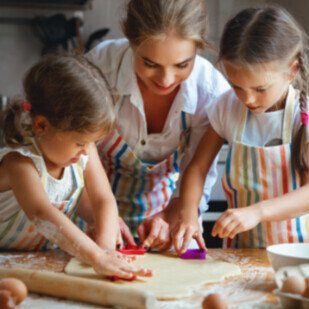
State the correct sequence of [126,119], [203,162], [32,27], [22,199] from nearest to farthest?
[22,199]
[203,162]
[126,119]
[32,27]

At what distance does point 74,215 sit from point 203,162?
0.39 m

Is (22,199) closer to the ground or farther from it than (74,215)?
farther from it

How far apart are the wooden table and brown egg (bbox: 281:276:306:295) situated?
8cm

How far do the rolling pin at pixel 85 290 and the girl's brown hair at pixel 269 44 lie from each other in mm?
633

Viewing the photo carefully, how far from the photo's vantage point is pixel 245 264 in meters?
1.45

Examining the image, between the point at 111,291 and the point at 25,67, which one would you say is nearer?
the point at 111,291

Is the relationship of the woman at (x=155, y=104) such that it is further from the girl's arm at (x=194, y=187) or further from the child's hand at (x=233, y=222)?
the child's hand at (x=233, y=222)

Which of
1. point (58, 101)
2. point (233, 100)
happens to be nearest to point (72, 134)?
point (58, 101)

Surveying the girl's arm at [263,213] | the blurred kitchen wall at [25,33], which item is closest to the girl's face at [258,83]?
the girl's arm at [263,213]

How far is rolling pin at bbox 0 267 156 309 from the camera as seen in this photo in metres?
1.10

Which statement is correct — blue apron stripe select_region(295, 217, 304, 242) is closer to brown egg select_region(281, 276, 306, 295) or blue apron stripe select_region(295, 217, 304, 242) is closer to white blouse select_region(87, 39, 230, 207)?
white blouse select_region(87, 39, 230, 207)

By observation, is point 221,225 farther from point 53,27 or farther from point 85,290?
point 53,27

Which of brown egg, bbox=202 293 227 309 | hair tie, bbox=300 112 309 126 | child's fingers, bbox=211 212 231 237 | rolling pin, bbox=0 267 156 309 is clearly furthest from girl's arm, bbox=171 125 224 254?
brown egg, bbox=202 293 227 309

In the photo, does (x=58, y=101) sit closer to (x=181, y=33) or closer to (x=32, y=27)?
(x=181, y=33)
